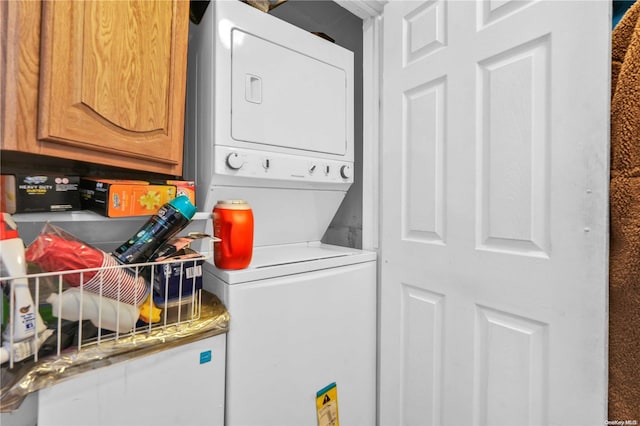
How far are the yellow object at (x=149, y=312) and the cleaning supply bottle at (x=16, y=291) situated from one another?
0.25 metres

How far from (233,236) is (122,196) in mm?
384

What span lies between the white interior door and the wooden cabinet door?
0.99 meters

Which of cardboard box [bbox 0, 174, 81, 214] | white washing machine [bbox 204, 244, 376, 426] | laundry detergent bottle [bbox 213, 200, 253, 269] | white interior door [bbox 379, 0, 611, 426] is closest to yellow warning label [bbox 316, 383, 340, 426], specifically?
white washing machine [bbox 204, 244, 376, 426]

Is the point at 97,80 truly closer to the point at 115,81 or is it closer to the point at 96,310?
the point at 115,81

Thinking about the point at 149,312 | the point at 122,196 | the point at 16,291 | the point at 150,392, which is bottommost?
the point at 150,392

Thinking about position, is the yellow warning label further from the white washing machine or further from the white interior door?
the white interior door

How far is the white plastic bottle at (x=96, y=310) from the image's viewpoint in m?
0.86

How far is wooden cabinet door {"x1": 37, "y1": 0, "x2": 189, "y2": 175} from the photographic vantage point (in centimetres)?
93

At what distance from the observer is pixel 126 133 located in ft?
3.60

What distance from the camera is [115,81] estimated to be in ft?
3.42

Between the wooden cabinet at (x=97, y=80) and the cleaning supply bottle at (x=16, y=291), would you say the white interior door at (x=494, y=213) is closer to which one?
the wooden cabinet at (x=97, y=80)

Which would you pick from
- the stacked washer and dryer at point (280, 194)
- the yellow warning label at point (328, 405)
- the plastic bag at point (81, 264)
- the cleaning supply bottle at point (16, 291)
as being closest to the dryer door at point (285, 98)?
the stacked washer and dryer at point (280, 194)

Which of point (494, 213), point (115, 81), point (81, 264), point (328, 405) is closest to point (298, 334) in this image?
point (328, 405)

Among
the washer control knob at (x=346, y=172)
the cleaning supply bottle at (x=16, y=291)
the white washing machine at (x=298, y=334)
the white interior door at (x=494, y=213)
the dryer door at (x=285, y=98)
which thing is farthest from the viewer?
the washer control knob at (x=346, y=172)
